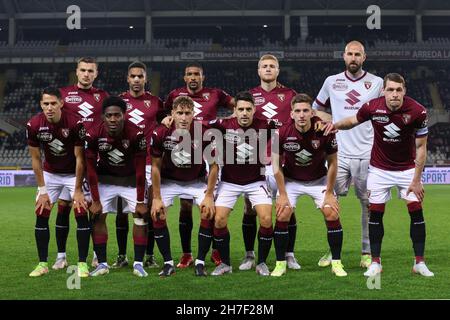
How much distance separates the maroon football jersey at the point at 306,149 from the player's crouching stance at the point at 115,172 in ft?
5.02

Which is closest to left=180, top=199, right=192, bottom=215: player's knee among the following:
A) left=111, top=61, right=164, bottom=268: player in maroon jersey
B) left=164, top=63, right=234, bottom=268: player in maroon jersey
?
left=164, top=63, right=234, bottom=268: player in maroon jersey

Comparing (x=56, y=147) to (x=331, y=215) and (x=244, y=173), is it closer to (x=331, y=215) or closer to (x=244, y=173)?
(x=244, y=173)

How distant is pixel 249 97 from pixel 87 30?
35.2m

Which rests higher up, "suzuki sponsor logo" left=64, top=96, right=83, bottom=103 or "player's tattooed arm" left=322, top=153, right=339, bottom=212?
"suzuki sponsor logo" left=64, top=96, right=83, bottom=103

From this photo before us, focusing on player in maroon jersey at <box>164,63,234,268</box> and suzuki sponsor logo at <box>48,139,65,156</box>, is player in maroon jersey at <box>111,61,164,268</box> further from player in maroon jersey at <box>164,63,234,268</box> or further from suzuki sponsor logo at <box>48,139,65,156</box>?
suzuki sponsor logo at <box>48,139,65,156</box>

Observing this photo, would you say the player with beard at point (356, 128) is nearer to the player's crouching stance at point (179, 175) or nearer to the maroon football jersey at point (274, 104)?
the maroon football jersey at point (274, 104)

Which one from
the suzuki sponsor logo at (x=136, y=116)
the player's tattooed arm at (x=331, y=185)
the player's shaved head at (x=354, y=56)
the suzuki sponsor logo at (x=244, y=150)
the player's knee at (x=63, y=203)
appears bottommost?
the player's knee at (x=63, y=203)

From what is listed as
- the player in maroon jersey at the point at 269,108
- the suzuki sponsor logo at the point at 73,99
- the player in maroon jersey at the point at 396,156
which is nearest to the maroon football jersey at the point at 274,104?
the player in maroon jersey at the point at 269,108

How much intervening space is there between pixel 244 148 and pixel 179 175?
2.64 feet

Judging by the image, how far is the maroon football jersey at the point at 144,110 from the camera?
6.98 meters

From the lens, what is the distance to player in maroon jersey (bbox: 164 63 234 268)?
687 centimetres

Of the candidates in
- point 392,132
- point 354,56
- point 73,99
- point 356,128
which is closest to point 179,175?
point 73,99

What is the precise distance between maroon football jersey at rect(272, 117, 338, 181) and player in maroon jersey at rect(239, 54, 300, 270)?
450mm
